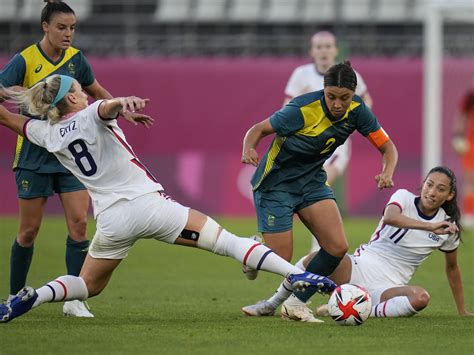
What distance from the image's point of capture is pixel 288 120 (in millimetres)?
7430

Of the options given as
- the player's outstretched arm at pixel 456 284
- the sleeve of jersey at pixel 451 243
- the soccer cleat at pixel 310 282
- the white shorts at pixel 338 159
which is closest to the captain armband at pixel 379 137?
the sleeve of jersey at pixel 451 243

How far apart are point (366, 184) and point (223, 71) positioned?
3.48 metres

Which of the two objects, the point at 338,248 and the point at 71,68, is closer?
the point at 338,248

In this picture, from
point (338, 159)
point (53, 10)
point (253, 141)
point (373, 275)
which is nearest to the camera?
point (253, 141)

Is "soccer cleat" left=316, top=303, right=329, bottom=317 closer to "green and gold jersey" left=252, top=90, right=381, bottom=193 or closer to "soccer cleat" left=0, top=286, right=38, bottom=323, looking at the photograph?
"green and gold jersey" left=252, top=90, right=381, bottom=193

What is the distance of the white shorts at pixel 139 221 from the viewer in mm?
6781

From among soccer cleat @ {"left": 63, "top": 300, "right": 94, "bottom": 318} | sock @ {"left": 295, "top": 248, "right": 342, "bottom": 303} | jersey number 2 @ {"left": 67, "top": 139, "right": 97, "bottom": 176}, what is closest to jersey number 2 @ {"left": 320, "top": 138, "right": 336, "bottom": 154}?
sock @ {"left": 295, "top": 248, "right": 342, "bottom": 303}

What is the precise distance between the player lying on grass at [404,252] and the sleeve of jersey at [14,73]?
240 centimetres

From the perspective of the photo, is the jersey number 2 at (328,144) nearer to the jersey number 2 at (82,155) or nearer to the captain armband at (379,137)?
the captain armband at (379,137)

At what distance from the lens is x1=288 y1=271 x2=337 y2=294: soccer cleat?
6613 millimetres

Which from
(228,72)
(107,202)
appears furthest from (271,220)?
(228,72)

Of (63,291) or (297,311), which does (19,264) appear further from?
(297,311)

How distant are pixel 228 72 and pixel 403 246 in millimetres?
12138

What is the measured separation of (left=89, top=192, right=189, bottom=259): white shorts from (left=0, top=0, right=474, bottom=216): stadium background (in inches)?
452
